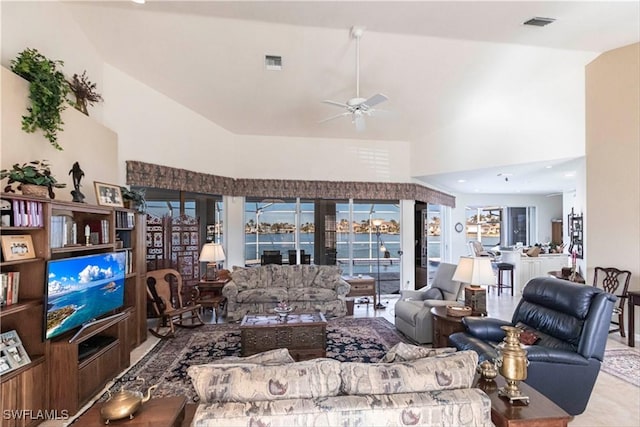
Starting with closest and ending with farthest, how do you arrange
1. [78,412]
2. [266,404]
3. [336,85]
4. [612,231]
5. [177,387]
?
[266,404] → [78,412] → [177,387] → [612,231] → [336,85]

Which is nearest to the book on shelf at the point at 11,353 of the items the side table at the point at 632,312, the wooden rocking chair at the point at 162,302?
the wooden rocking chair at the point at 162,302

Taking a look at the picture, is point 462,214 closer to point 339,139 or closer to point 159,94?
point 339,139

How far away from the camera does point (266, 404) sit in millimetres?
1513

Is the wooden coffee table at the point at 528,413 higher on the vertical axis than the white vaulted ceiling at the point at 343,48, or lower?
lower

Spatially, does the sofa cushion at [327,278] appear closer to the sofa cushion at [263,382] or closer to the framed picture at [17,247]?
the framed picture at [17,247]

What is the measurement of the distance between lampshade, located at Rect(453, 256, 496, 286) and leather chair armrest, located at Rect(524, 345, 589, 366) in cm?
104

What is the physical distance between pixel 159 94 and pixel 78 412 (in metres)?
4.59

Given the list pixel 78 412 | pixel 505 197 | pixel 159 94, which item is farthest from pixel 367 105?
pixel 505 197

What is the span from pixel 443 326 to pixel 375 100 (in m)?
2.72

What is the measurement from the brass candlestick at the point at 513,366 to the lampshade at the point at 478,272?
1862mm

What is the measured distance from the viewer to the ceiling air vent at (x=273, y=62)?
470 centimetres

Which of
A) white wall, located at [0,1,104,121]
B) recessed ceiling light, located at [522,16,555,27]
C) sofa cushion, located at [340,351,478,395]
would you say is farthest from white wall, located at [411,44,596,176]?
white wall, located at [0,1,104,121]

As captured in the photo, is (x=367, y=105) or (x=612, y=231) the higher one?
(x=367, y=105)

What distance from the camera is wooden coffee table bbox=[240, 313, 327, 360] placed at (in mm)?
3838
